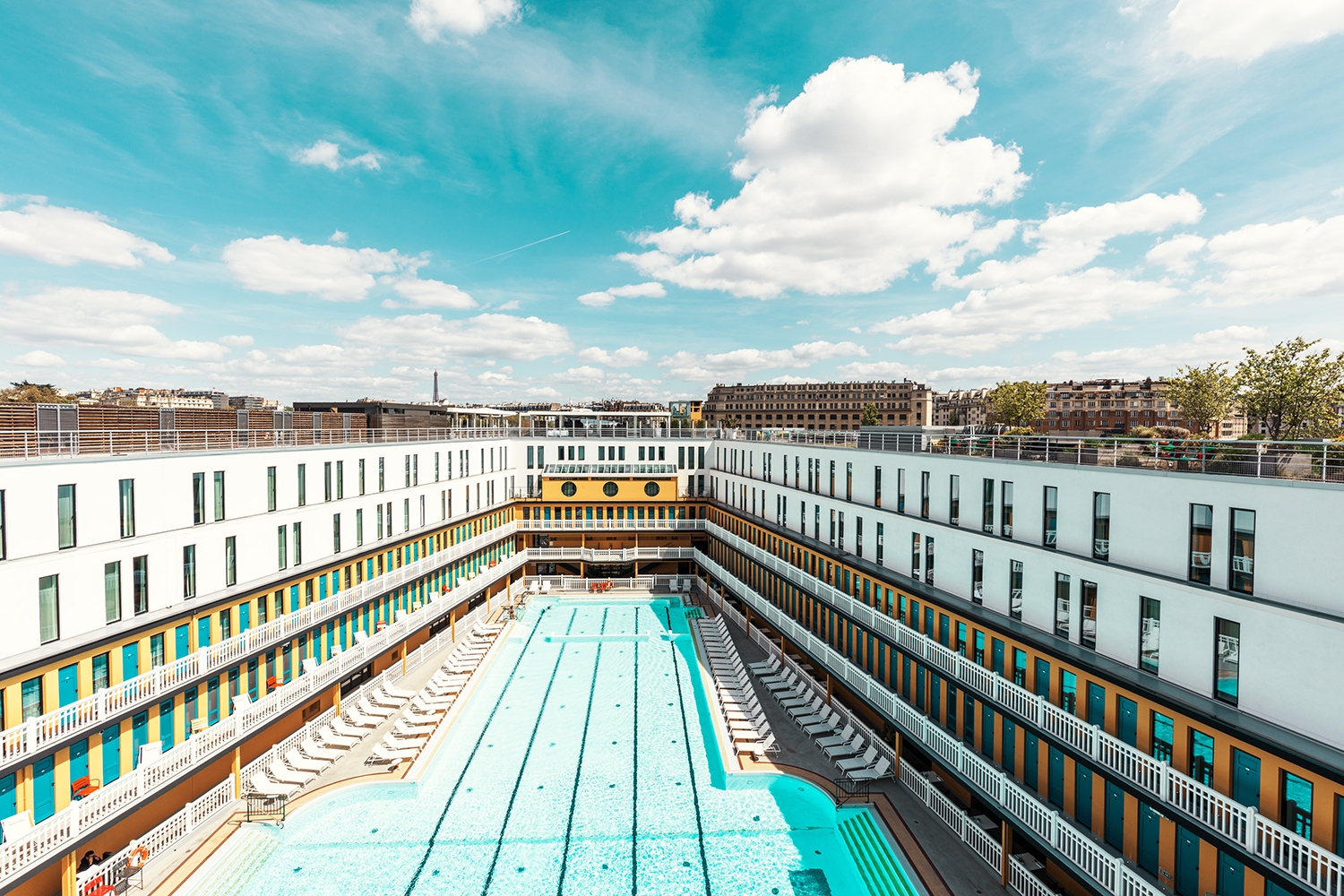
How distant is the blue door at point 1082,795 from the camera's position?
13883 millimetres

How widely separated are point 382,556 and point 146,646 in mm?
11074

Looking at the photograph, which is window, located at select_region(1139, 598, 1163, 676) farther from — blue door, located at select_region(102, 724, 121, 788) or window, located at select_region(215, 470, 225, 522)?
window, located at select_region(215, 470, 225, 522)

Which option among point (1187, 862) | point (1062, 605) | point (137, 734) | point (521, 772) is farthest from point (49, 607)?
point (1187, 862)

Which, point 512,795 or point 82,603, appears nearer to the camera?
point 82,603

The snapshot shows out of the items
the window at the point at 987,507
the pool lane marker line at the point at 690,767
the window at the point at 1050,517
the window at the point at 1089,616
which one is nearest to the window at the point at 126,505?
the pool lane marker line at the point at 690,767

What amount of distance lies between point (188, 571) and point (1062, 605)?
85.8 ft

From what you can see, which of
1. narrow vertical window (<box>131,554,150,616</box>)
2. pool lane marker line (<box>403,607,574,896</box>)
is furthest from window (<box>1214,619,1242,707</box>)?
narrow vertical window (<box>131,554,150,616</box>)

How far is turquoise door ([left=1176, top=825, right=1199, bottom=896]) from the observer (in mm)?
11781

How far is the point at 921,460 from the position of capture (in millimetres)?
20781

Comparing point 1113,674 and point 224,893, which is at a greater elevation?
point 1113,674

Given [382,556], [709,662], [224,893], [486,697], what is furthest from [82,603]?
[709,662]

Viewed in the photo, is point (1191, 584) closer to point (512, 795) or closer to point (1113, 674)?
point (1113, 674)

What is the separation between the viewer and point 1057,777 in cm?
1474

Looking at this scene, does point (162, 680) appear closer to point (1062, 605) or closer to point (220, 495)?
point (220, 495)
